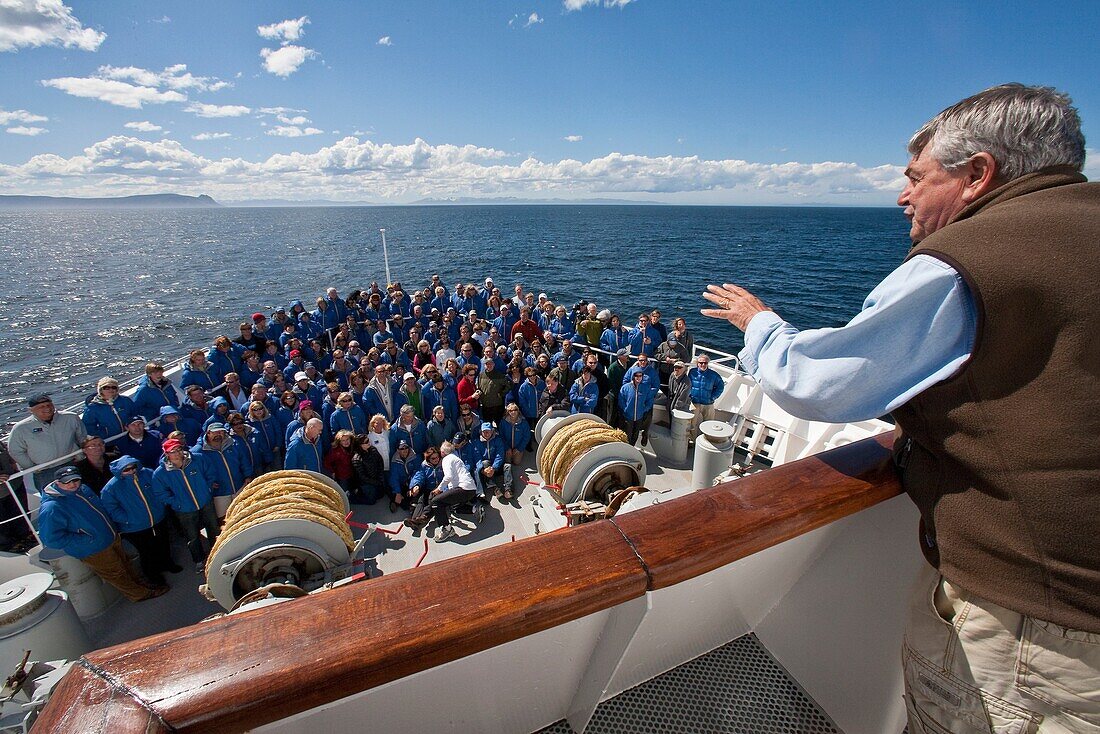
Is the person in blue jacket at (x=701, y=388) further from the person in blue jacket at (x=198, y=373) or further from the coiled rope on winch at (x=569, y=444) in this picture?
the person in blue jacket at (x=198, y=373)

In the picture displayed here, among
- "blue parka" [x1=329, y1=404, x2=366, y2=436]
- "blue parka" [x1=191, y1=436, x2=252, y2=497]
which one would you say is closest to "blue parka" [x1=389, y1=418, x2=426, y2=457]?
"blue parka" [x1=329, y1=404, x2=366, y2=436]

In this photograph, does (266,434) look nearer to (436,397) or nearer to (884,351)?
(436,397)

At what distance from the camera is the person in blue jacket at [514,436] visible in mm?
7723

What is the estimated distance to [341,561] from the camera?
4.23 m

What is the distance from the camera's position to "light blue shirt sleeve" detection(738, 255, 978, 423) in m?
1.06

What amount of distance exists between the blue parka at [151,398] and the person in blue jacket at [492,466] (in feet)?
16.3

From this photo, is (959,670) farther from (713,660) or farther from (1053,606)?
(713,660)

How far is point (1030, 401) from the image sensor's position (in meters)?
1.00

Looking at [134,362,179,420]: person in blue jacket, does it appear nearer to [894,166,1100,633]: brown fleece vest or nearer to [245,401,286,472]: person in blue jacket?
[245,401,286,472]: person in blue jacket

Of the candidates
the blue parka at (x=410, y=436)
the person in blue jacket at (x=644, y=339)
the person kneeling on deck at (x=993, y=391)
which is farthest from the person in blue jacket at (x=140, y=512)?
the person in blue jacket at (x=644, y=339)

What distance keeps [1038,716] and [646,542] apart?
0.98 metres

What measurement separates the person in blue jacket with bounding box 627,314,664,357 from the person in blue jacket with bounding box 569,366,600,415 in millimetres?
2233

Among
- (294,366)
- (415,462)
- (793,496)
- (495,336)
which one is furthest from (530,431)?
(793,496)

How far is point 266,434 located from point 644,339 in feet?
22.0
